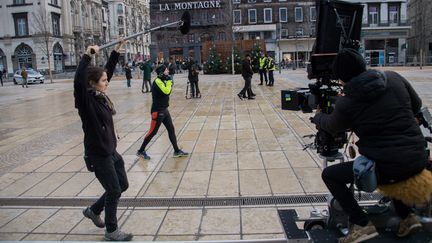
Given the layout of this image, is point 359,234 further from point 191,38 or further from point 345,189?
point 191,38

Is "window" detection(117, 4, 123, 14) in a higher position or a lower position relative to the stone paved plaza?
higher

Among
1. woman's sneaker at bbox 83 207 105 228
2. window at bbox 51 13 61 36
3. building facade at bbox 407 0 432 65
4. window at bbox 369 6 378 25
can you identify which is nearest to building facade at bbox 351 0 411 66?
window at bbox 369 6 378 25

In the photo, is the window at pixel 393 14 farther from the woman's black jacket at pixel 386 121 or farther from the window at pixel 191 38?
the woman's black jacket at pixel 386 121

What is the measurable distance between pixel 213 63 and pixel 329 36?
114 ft

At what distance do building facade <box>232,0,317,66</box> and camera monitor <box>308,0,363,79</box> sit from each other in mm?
64079

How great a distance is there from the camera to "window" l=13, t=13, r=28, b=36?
61.5 m

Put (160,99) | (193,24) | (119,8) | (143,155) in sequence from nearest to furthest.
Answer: (160,99)
(143,155)
(193,24)
(119,8)

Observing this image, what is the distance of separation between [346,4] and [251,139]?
5.44 metres

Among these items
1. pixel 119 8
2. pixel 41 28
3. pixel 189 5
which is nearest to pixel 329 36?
pixel 41 28

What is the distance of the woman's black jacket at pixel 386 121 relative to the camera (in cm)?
327

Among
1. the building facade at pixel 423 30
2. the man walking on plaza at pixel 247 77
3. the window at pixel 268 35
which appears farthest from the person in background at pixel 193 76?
the window at pixel 268 35

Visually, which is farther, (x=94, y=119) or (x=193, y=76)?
(x=193, y=76)

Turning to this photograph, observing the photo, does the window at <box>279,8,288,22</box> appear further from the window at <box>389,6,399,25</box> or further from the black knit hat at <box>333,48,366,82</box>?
the black knit hat at <box>333,48,366,82</box>

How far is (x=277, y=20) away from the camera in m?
67.5
